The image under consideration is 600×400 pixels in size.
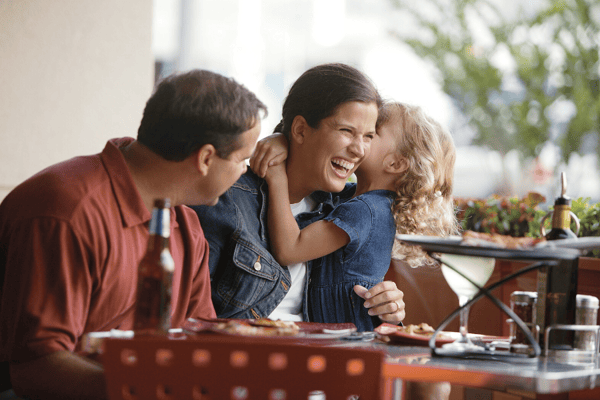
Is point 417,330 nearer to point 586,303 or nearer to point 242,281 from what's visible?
point 586,303

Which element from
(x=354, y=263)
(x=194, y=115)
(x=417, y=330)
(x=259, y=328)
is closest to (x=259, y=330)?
(x=259, y=328)

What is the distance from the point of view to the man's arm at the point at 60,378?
113 centimetres

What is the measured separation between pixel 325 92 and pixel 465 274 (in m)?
1.01

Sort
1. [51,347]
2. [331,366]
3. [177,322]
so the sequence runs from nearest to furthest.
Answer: [331,366] → [51,347] → [177,322]

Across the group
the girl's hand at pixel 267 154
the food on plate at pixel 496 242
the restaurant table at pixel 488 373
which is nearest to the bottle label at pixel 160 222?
the restaurant table at pixel 488 373

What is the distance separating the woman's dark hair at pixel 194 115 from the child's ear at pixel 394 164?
0.86 m

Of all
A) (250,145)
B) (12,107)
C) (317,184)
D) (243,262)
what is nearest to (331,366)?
(250,145)

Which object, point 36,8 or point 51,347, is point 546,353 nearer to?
point 51,347

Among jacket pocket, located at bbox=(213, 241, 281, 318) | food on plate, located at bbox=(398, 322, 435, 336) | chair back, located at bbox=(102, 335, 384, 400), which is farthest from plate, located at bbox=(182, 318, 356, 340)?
jacket pocket, located at bbox=(213, 241, 281, 318)

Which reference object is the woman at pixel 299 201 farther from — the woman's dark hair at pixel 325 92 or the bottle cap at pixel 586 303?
the bottle cap at pixel 586 303

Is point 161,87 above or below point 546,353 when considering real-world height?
above

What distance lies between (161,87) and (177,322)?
0.60m

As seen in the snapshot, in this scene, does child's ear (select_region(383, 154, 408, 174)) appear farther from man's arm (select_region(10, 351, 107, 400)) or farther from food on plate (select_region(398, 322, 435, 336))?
man's arm (select_region(10, 351, 107, 400))

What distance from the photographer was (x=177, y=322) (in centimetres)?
162
